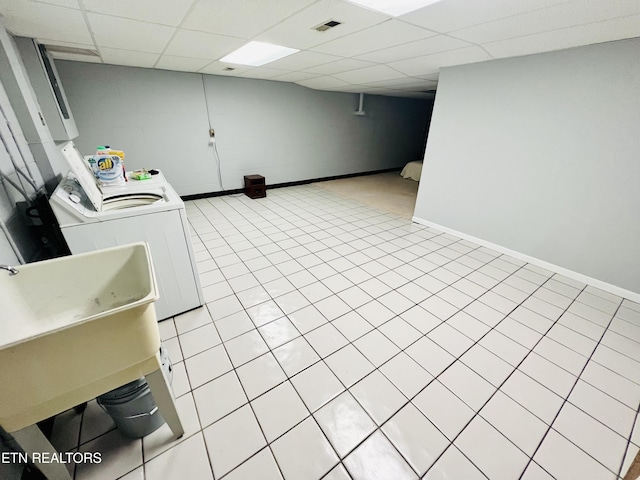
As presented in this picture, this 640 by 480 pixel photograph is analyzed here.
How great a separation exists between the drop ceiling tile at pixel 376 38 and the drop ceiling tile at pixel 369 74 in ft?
3.04

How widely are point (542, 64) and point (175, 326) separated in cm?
460

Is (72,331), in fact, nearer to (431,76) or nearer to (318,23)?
(318,23)

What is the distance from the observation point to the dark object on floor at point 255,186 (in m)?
5.51

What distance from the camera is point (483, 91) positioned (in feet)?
10.9

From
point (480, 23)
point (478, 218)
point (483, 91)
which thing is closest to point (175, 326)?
point (480, 23)

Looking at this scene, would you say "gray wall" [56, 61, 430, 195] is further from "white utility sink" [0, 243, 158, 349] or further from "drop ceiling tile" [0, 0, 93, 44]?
"white utility sink" [0, 243, 158, 349]

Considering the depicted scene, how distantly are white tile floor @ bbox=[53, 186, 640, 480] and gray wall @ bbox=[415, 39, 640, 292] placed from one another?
47 centimetres

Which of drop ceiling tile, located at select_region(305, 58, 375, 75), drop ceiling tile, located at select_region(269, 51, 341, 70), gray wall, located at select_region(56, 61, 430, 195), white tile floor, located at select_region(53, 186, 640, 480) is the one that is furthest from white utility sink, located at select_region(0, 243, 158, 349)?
gray wall, located at select_region(56, 61, 430, 195)

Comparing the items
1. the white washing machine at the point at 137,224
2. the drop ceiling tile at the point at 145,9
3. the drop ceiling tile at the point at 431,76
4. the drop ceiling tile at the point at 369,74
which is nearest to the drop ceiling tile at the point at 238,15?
the drop ceiling tile at the point at 145,9

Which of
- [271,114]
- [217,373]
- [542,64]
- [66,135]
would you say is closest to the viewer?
[217,373]

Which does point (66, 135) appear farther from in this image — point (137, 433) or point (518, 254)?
point (518, 254)

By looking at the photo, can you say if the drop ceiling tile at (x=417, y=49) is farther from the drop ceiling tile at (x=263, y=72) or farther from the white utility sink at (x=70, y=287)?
the white utility sink at (x=70, y=287)

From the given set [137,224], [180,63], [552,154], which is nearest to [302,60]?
[180,63]

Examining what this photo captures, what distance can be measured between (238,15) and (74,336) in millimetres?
2479
